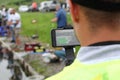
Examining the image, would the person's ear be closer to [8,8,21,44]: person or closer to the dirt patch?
the dirt patch

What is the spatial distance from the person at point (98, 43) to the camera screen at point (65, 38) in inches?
37.8

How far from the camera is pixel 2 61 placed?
47.2 ft

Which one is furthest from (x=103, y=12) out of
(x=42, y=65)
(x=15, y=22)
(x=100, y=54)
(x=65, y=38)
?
(x=15, y=22)

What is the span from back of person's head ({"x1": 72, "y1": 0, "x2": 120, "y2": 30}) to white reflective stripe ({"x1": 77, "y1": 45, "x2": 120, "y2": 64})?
0.07 metres

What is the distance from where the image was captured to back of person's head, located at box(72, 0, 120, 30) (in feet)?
5.11

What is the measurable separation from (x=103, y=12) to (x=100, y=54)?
0.45 feet

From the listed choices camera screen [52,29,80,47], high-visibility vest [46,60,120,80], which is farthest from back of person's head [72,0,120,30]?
camera screen [52,29,80,47]

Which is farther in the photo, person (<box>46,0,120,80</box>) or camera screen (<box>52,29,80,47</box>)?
camera screen (<box>52,29,80,47</box>)

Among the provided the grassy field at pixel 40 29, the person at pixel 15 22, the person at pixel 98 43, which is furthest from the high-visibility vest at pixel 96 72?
the grassy field at pixel 40 29

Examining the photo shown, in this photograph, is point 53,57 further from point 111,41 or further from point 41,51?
point 111,41

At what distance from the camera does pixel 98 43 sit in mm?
1575

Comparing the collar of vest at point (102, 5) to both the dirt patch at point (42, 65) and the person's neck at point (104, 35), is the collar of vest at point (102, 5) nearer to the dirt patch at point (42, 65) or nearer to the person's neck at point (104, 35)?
the person's neck at point (104, 35)

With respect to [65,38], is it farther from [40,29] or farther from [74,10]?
[40,29]

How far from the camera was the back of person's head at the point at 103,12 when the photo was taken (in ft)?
5.11
